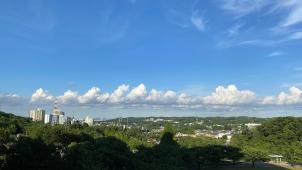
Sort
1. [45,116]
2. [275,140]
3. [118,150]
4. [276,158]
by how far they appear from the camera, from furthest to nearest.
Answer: [45,116] < [275,140] < [276,158] < [118,150]

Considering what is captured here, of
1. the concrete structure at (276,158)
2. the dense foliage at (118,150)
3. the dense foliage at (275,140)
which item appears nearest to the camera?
the dense foliage at (118,150)

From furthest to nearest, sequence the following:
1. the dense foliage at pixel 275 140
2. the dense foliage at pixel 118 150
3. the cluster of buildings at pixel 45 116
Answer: the cluster of buildings at pixel 45 116 → the dense foliage at pixel 275 140 → the dense foliage at pixel 118 150

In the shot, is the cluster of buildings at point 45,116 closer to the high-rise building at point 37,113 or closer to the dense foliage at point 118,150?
the high-rise building at point 37,113

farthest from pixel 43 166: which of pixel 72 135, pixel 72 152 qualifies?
pixel 72 135

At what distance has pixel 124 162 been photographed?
34281 mm

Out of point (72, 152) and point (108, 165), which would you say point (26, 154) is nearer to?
point (72, 152)

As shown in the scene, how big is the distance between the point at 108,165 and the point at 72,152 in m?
6.35

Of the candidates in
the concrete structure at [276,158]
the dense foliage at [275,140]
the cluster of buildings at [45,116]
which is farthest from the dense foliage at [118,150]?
the cluster of buildings at [45,116]

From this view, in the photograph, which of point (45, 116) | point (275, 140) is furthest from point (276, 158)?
point (45, 116)

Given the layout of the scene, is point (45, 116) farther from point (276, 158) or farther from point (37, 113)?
point (276, 158)

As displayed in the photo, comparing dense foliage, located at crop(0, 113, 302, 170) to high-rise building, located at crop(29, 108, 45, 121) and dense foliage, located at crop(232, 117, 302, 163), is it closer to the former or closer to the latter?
dense foliage, located at crop(232, 117, 302, 163)

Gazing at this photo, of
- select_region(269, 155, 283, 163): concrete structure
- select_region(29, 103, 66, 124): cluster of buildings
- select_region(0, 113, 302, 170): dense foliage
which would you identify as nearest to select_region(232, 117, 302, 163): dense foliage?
select_region(0, 113, 302, 170): dense foliage

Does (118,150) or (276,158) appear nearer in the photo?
(118,150)

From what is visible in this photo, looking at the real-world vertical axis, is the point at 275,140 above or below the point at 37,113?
below
